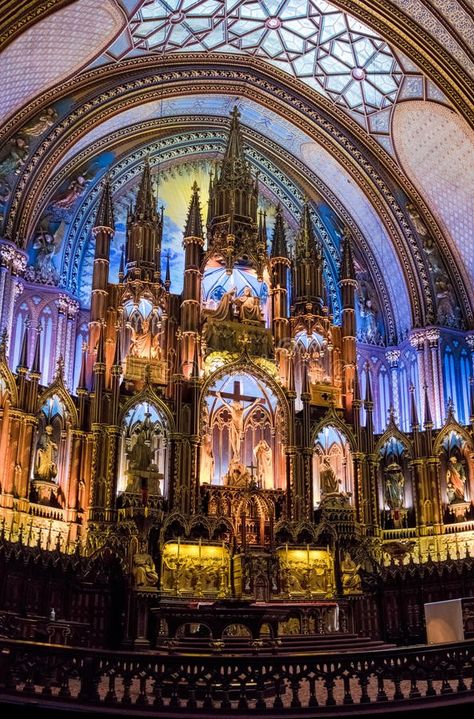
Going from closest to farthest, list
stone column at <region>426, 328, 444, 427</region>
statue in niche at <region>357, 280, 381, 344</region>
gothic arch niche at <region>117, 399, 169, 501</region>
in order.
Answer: gothic arch niche at <region>117, 399, 169, 501</region>
stone column at <region>426, 328, 444, 427</region>
statue in niche at <region>357, 280, 381, 344</region>

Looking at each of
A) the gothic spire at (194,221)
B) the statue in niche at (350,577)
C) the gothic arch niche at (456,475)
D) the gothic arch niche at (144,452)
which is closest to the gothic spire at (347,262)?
the gothic spire at (194,221)

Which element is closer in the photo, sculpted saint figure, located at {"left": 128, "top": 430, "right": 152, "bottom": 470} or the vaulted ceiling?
sculpted saint figure, located at {"left": 128, "top": 430, "right": 152, "bottom": 470}

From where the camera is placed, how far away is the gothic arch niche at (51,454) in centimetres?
2155

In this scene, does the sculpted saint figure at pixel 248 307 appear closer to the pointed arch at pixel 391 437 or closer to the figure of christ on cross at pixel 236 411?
the figure of christ on cross at pixel 236 411

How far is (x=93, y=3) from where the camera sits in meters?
23.3

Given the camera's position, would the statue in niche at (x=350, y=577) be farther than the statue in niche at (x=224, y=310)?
No

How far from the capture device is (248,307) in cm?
2691

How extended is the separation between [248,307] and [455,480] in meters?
8.43

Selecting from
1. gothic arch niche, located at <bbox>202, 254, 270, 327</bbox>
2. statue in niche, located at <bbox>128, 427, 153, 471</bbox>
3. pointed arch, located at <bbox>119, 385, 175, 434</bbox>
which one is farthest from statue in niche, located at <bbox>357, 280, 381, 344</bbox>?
statue in niche, located at <bbox>128, 427, 153, 471</bbox>

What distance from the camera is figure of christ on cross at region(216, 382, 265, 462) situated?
2509 cm

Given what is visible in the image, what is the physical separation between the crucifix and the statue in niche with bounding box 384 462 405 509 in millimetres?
4663

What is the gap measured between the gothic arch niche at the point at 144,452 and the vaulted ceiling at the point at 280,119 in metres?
5.40

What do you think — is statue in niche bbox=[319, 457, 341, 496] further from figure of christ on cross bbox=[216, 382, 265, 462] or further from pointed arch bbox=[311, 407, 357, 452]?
figure of christ on cross bbox=[216, 382, 265, 462]

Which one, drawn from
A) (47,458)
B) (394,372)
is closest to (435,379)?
(394,372)
